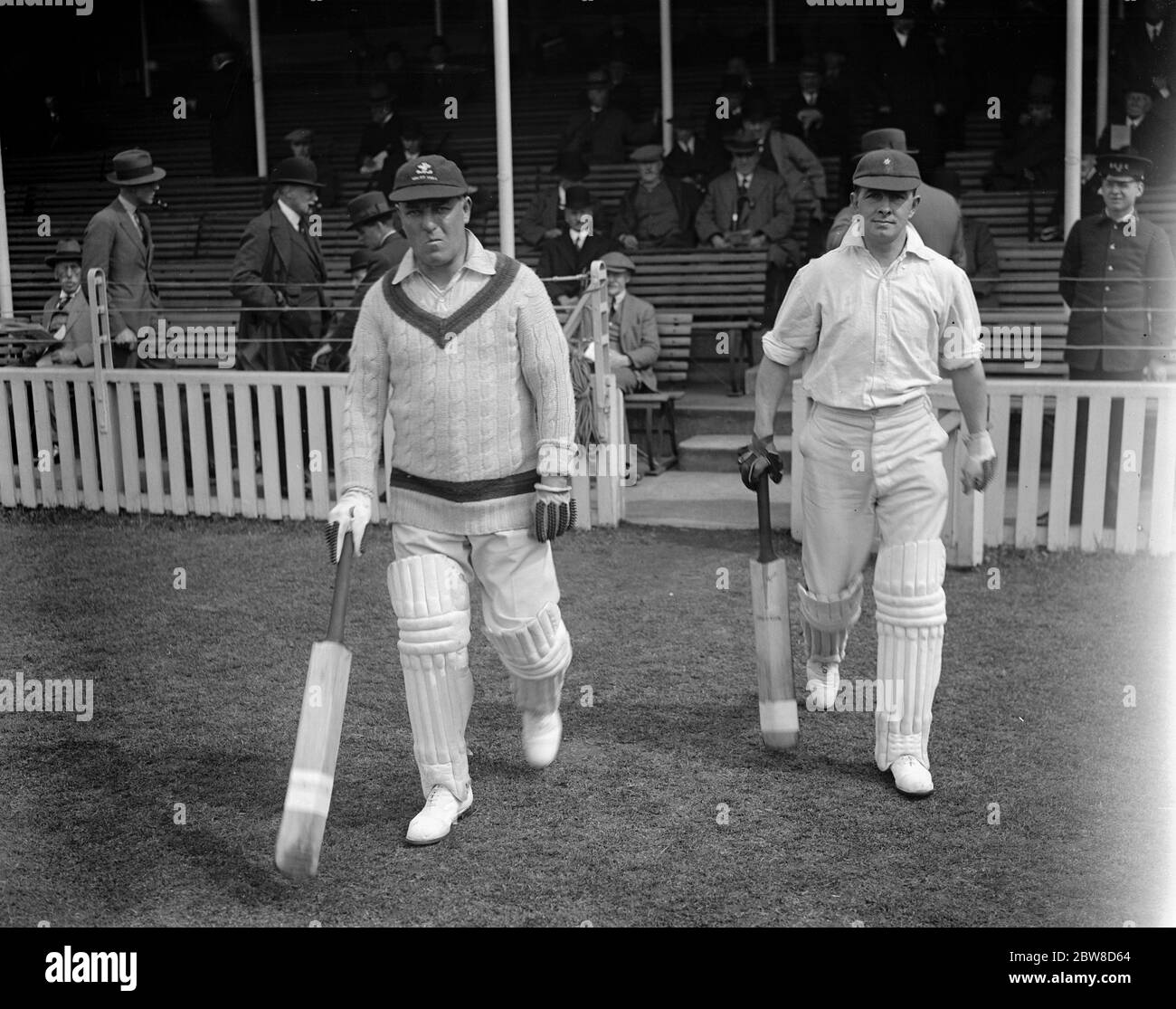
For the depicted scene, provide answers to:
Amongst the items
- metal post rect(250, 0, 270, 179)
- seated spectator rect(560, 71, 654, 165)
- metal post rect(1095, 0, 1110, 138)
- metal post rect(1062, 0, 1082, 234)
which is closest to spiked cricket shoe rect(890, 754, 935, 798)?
metal post rect(1062, 0, 1082, 234)

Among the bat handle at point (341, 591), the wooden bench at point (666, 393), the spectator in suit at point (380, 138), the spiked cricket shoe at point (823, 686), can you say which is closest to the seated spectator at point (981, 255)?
the wooden bench at point (666, 393)

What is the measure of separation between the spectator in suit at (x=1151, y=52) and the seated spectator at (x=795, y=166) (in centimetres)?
286

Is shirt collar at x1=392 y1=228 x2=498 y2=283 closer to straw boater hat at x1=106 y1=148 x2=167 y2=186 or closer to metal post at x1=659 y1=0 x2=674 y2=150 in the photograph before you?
straw boater hat at x1=106 y1=148 x2=167 y2=186

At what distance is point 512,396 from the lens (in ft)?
16.7

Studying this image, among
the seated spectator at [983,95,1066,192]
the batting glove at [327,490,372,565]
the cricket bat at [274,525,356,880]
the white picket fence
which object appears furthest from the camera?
the seated spectator at [983,95,1066,192]

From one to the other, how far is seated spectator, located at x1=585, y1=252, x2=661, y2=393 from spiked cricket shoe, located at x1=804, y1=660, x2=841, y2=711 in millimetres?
5003

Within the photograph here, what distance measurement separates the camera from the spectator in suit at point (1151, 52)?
13211mm

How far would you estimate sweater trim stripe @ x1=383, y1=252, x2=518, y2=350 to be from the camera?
501cm

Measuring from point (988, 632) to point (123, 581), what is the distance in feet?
14.7

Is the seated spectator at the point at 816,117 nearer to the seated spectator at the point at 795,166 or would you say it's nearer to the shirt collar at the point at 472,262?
the seated spectator at the point at 795,166

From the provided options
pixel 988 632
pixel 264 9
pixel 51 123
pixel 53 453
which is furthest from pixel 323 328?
pixel 264 9

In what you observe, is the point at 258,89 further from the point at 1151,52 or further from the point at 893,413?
the point at 893,413

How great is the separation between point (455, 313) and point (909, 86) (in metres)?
8.97

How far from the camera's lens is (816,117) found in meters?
14.2
